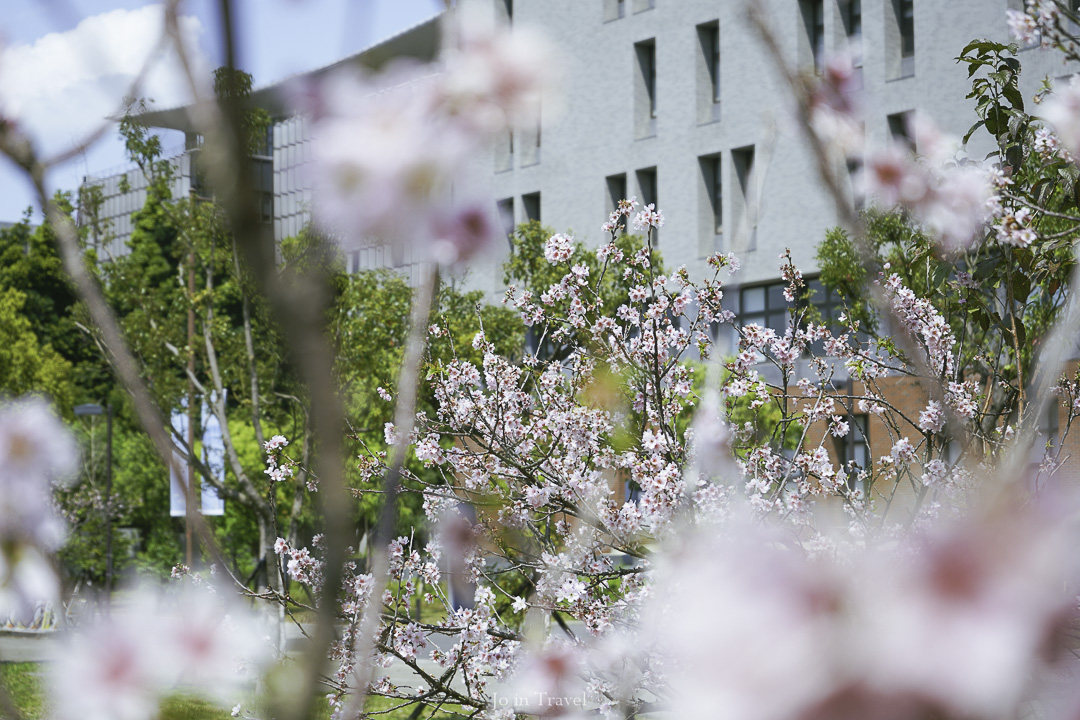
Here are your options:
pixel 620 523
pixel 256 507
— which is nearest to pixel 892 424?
pixel 620 523

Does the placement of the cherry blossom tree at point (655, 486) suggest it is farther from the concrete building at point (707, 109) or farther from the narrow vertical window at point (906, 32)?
the narrow vertical window at point (906, 32)

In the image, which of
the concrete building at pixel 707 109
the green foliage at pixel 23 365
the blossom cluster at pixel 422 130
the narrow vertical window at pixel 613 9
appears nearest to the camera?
the blossom cluster at pixel 422 130

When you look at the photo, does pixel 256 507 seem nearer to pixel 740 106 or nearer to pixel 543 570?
pixel 543 570

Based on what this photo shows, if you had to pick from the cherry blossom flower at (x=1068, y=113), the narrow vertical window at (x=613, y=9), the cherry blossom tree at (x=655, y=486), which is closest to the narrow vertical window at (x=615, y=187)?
the narrow vertical window at (x=613, y=9)

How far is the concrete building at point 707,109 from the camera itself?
A: 21219 millimetres

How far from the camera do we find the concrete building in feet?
69.6

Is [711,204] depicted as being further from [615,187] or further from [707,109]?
[615,187]

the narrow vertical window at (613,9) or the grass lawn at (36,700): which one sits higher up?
the narrow vertical window at (613,9)

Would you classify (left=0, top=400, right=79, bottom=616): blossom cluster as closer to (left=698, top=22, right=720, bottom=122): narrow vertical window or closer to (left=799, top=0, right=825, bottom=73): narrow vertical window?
(left=799, top=0, right=825, bottom=73): narrow vertical window

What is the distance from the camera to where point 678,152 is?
981 inches

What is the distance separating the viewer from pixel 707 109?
25.0m

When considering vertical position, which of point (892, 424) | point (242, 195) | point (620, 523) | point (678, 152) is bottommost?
point (620, 523)

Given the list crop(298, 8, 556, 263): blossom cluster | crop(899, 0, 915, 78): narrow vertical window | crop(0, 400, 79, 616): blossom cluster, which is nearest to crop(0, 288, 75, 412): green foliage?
crop(899, 0, 915, 78): narrow vertical window

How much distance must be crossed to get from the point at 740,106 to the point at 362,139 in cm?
2431
